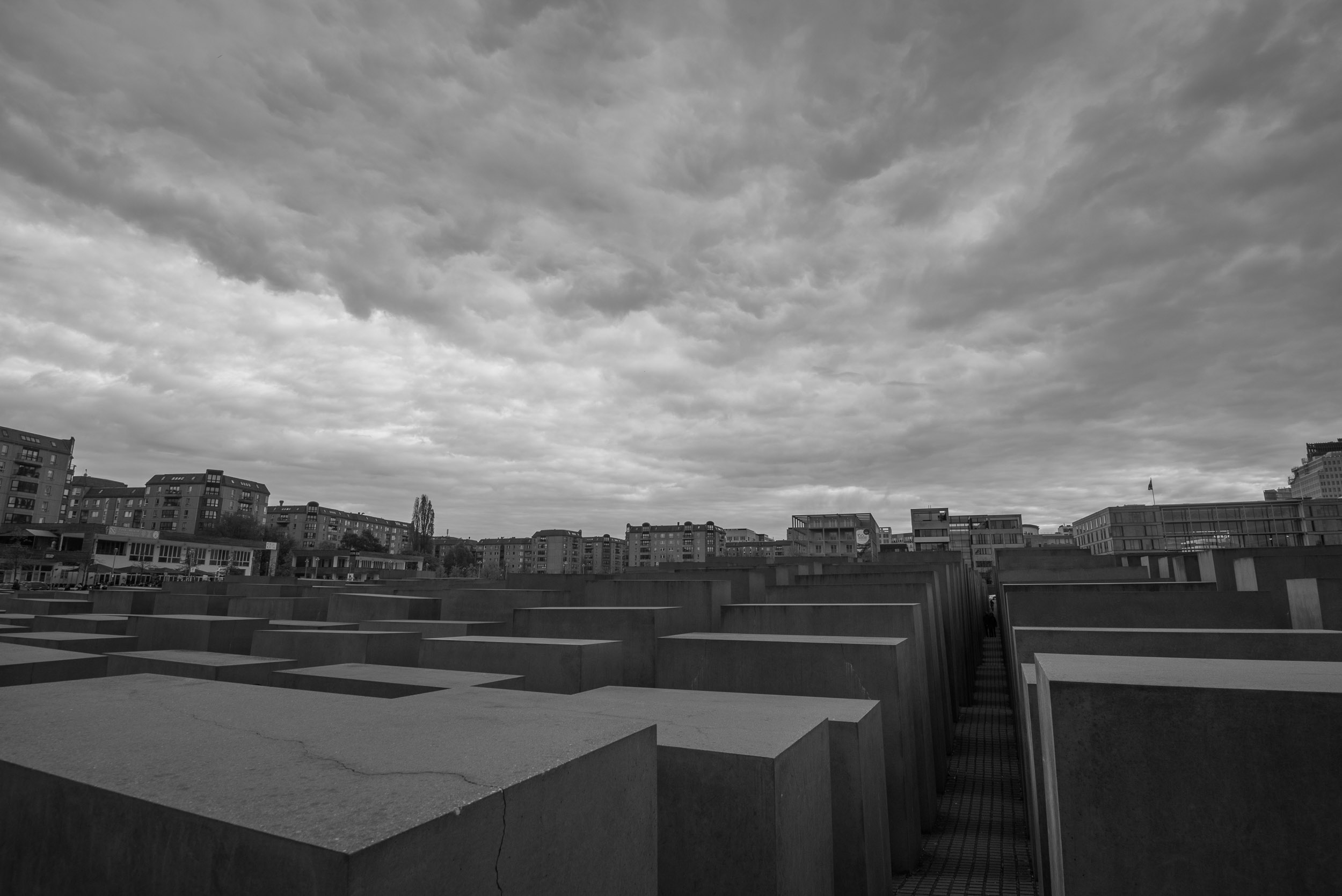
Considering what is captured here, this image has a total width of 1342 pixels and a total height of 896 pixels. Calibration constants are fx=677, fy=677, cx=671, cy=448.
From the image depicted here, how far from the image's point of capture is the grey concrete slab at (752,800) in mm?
4051

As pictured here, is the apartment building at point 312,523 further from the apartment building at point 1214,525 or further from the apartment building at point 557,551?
the apartment building at point 1214,525

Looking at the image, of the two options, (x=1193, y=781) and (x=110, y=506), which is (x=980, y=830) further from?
(x=110, y=506)

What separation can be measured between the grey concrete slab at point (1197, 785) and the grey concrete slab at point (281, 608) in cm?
1669

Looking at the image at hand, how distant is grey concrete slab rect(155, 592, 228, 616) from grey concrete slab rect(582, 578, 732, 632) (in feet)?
34.5

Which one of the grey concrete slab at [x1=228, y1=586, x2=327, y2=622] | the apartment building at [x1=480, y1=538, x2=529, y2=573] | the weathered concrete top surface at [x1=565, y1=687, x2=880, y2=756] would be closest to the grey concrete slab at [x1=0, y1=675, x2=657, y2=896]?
the weathered concrete top surface at [x1=565, y1=687, x2=880, y2=756]

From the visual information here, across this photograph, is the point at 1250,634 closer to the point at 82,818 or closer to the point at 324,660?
the point at 82,818

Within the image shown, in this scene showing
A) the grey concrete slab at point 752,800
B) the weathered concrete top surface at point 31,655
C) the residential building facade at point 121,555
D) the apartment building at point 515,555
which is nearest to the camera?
the grey concrete slab at point 752,800

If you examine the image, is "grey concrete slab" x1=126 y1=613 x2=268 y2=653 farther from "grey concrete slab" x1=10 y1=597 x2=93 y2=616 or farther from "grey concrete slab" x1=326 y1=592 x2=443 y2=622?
"grey concrete slab" x1=10 y1=597 x2=93 y2=616

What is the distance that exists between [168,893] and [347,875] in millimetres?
835

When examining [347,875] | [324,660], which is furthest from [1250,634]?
[324,660]

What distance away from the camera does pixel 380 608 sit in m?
14.7

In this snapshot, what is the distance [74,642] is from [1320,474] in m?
197

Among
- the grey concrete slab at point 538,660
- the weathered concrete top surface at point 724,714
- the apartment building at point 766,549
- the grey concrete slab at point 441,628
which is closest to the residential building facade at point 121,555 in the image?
the grey concrete slab at point 441,628

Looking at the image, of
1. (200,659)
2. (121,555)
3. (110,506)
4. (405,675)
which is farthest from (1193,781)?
(110,506)
